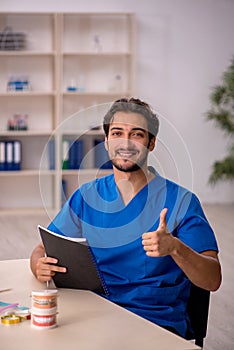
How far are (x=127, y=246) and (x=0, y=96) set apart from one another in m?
5.24

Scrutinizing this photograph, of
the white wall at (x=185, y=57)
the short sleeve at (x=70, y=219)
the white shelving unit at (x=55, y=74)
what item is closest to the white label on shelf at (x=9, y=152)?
the white shelving unit at (x=55, y=74)

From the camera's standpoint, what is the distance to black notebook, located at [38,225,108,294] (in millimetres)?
2176

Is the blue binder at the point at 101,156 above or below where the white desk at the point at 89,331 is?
above

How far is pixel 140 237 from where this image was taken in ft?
7.60

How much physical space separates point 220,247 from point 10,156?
8.09ft

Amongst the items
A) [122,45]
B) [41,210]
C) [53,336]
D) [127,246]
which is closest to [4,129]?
[41,210]

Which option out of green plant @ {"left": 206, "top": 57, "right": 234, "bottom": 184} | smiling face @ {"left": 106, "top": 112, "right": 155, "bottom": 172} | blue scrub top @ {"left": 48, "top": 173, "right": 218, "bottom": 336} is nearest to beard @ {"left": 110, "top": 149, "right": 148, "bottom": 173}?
smiling face @ {"left": 106, "top": 112, "right": 155, "bottom": 172}

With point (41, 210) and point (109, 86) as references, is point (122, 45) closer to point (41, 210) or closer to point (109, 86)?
point (109, 86)

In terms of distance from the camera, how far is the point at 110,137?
7.41 feet

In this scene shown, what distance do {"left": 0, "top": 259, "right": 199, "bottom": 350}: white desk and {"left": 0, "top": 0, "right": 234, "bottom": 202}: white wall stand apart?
18.3 ft

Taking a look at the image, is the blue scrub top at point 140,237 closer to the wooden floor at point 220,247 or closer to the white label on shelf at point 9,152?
the wooden floor at point 220,247

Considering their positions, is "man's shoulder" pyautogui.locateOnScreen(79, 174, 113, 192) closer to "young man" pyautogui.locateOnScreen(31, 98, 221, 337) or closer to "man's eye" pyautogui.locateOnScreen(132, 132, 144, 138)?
"young man" pyautogui.locateOnScreen(31, 98, 221, 337)

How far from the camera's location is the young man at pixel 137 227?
2.21 metres

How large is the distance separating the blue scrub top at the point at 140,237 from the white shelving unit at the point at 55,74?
469 cm
